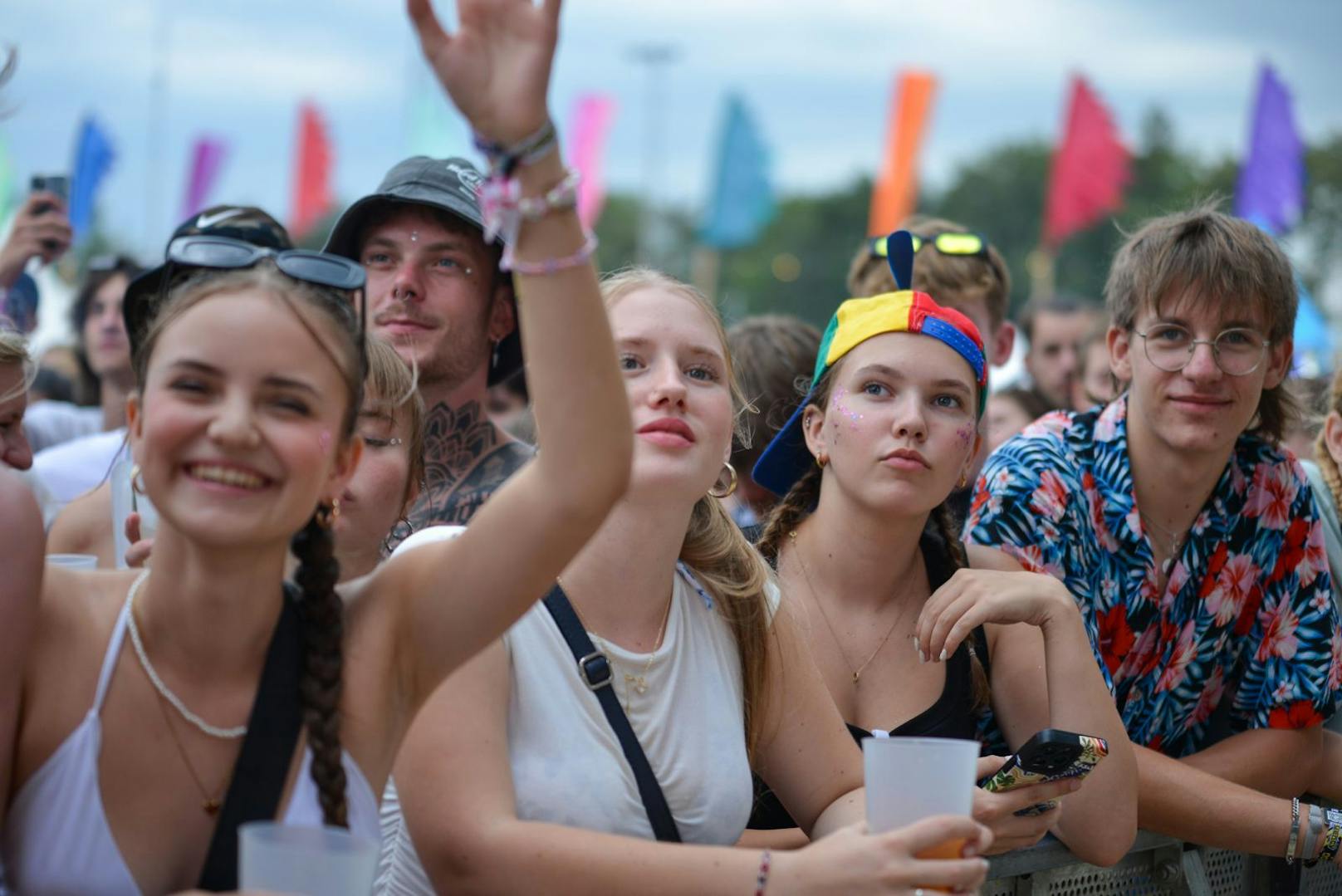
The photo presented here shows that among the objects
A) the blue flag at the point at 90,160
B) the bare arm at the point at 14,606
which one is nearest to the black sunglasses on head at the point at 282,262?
the bare arm at the point at 14,606

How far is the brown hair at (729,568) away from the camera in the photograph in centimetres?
308

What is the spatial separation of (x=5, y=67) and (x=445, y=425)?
157 cm

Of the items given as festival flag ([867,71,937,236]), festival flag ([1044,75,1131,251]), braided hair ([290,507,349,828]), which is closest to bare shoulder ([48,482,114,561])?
braided hair ([290,507,349,828])

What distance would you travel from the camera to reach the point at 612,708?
111 inches

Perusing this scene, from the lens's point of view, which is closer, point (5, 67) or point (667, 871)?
point (667, 871)

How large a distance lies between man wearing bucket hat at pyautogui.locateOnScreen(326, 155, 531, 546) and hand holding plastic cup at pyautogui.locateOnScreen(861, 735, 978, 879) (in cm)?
208

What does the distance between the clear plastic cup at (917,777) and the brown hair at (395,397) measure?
4.99 ft

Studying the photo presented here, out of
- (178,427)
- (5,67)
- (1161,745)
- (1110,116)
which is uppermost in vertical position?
(1110,116)

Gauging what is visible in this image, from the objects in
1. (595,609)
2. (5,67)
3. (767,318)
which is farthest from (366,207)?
(595,609)

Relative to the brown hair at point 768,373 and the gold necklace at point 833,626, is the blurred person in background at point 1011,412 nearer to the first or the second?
the brown hair at point 768,373

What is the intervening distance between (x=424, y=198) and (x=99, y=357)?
3.41m

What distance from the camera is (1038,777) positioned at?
2.99m

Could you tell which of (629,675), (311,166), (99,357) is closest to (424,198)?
(629,675)

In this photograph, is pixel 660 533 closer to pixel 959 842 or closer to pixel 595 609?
pixel 595 609
